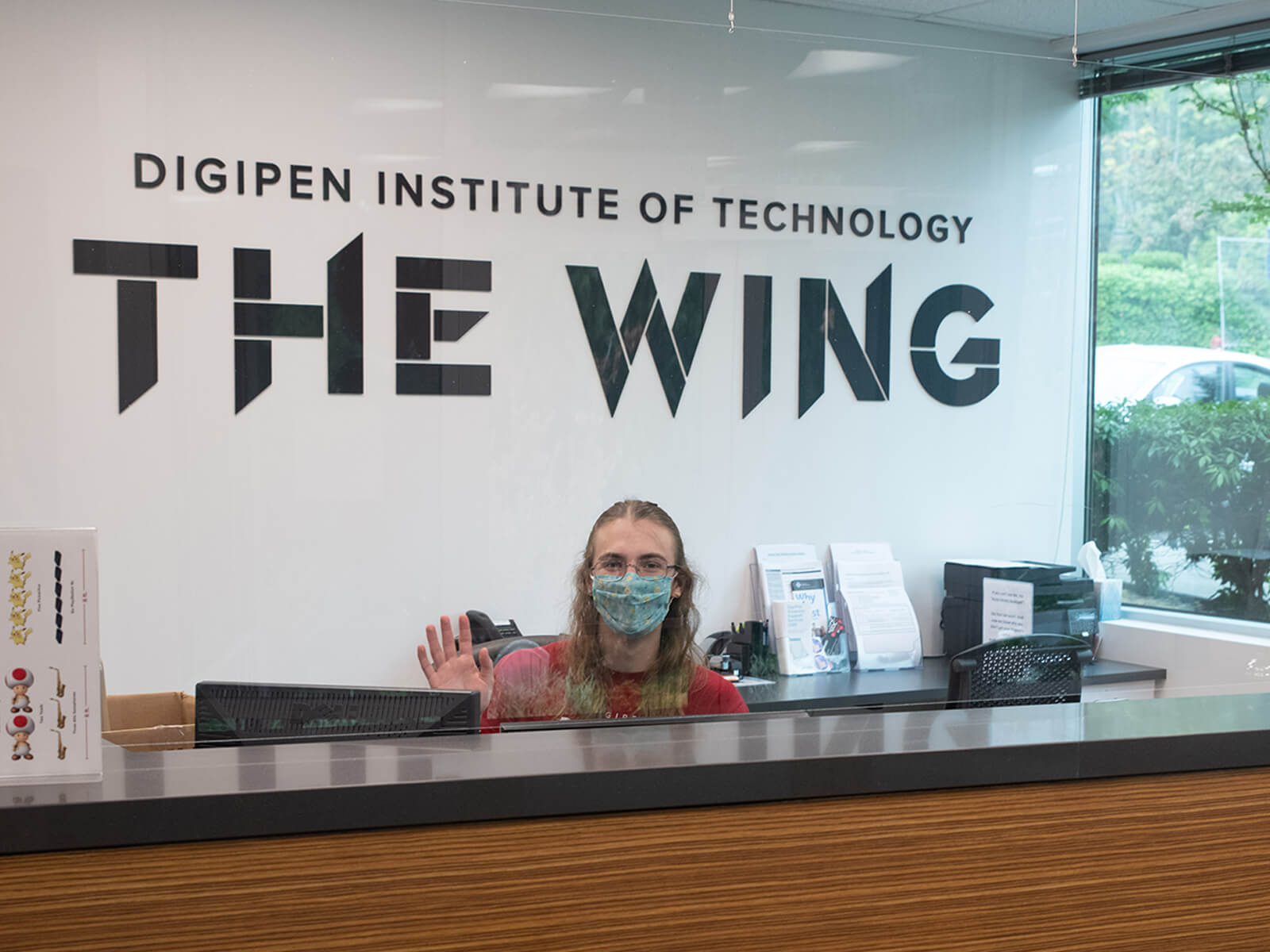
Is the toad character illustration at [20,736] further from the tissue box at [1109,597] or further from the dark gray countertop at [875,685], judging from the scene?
the tissue box at [1109,597]

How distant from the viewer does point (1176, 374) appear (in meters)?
3.53

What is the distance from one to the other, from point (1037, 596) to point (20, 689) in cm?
270

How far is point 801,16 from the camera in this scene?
3199mm

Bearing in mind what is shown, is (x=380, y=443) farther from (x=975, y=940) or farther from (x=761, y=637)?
(x=975, y=940)

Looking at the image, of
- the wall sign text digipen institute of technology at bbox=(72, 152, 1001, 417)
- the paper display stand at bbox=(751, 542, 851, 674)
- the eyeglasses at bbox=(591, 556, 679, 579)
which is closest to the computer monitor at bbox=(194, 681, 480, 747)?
the eyeglasses at bbox=(591, 556, 679, 579)

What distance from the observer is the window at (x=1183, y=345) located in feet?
11.3

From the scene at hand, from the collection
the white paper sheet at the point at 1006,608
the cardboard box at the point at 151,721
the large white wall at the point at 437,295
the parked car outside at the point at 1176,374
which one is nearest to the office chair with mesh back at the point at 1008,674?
the white paper sheet at the point at 1006,608

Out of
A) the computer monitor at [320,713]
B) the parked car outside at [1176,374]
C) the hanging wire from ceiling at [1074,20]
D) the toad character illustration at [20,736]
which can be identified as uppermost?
the hanging wire from ceiling at [1074,20]

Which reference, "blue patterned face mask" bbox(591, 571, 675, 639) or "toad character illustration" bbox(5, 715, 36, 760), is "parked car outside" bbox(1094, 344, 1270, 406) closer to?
"blue patterned face mask" bbox(591, 571, 675, 639)

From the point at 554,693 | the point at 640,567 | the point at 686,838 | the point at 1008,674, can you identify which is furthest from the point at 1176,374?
the point at 686,838

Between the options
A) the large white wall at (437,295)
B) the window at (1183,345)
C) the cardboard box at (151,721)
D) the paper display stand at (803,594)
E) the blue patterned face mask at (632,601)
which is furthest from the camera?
the window at (1183,345)

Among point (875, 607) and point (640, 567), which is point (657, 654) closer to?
point (640, 567)

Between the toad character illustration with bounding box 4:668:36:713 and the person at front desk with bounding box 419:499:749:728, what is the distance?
885mm

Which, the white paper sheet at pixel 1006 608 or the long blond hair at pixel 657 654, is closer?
the long blond hair at pixel 657 654
